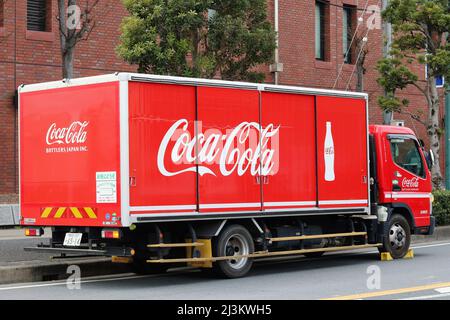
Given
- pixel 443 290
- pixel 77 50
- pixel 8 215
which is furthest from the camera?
pixel 77 50

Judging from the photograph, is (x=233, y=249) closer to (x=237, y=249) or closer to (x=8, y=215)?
(x=237, y=249)

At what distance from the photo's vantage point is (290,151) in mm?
14547

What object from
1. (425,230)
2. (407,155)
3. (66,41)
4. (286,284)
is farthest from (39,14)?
(286,284)

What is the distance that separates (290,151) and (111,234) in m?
3.73

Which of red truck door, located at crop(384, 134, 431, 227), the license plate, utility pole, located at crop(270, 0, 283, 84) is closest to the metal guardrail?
the license plate

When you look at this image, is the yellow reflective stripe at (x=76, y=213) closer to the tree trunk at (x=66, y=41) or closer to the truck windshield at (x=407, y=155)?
the tree trunk at (x=66, y=41)

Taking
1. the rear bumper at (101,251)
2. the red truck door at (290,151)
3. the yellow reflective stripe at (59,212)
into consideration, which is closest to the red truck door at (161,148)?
the rear bumper at (101,251)

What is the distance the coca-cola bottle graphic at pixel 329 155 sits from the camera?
1516cm

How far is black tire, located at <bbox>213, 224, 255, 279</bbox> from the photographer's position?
13.3 meters

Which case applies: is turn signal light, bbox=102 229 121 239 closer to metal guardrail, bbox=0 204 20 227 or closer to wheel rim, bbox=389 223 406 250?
wheel rim, bbox=389 223 406 250

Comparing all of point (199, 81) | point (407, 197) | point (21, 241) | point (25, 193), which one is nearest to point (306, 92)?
point (199, 81)

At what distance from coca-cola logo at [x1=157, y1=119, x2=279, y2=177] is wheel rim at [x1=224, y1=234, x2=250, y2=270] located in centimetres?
105

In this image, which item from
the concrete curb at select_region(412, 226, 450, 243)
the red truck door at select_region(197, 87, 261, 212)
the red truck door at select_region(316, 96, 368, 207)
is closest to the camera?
the red truck door at select_region(197, 87, 261, 212)

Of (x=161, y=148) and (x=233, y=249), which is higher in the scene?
(x=161, y=148)
